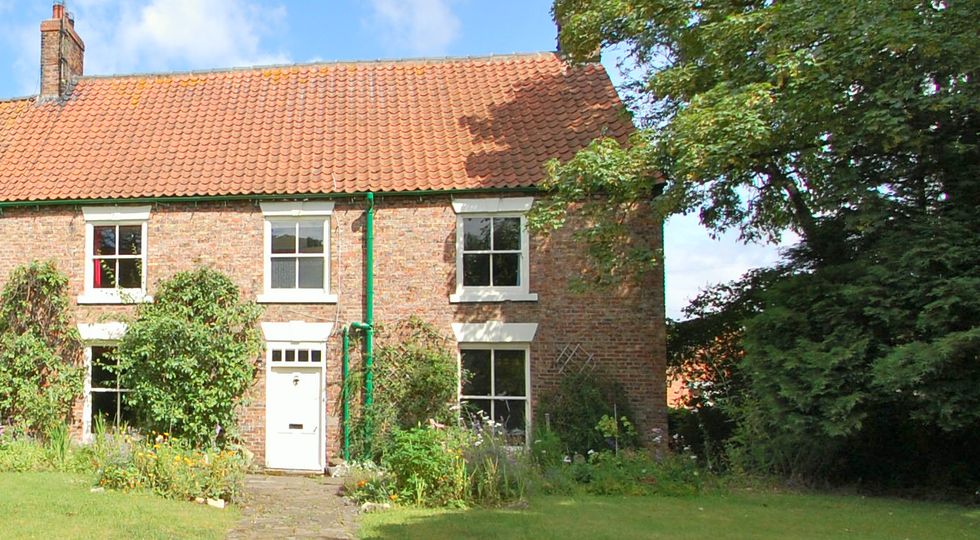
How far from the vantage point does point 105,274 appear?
54.6ft

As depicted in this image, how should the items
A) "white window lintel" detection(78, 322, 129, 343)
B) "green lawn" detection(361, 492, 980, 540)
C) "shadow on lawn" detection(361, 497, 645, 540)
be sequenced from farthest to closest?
"white window lintel" detection(78, 322, 129, 343)
"green lawn" detection(361, 492, 980, 540)
"shadow on lawn" detection(361, 497, 645, 540)

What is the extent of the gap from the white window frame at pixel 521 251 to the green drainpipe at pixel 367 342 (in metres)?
1.56

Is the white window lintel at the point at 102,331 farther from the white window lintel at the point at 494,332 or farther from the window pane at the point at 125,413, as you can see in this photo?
the white window lintel at the point at 494,332

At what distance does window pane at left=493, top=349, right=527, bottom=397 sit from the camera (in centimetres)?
1575

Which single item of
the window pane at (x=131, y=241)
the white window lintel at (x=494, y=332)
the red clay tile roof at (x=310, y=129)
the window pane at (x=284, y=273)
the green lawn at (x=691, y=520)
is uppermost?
the red clay tile roof at (x=310, y=129)

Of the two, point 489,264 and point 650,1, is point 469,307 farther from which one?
point 650,1

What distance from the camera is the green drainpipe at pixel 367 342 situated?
50.7 ft

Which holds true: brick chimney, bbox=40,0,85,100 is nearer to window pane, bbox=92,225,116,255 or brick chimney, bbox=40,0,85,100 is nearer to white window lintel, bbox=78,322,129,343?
window pane, bbox=92,225,116,255

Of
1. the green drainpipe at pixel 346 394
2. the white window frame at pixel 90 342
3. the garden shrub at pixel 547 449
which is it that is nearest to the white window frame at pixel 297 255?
the green drainpipe at pixel 346 394

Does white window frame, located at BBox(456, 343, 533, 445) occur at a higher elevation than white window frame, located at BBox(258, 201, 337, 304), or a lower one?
lower

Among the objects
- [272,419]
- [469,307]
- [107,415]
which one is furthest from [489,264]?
[107,415]

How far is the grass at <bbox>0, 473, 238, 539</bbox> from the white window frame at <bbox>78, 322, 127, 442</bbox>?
4.22 meters

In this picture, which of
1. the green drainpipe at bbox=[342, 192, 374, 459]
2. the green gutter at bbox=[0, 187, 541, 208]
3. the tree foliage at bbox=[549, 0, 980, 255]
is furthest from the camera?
the green gutter at bbox=[0, 187, 541, 208]

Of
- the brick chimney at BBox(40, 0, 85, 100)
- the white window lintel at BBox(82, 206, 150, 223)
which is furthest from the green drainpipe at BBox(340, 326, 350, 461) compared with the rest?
the brick chimney at BBox(40, 0, 85, 100)
